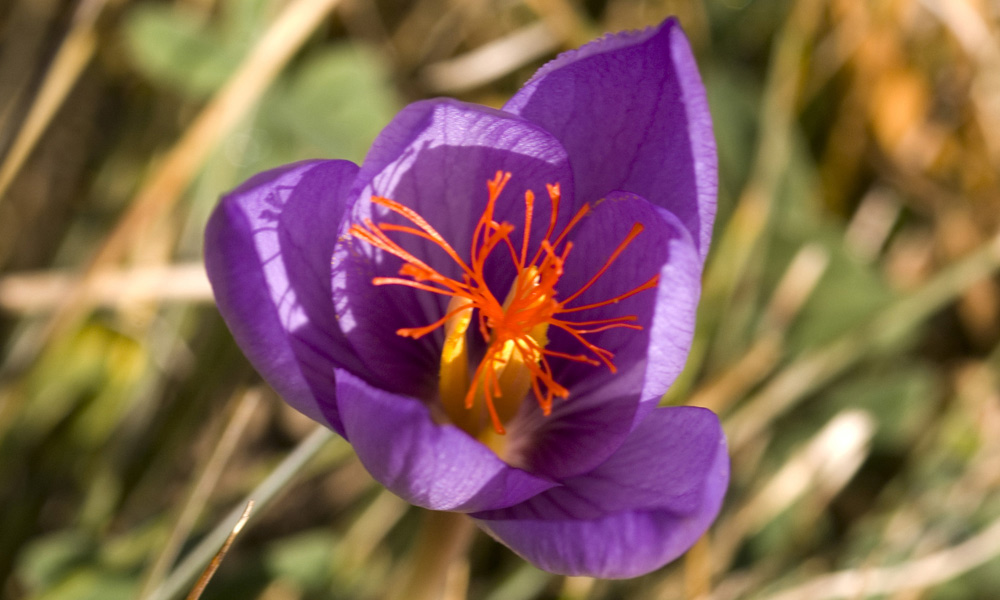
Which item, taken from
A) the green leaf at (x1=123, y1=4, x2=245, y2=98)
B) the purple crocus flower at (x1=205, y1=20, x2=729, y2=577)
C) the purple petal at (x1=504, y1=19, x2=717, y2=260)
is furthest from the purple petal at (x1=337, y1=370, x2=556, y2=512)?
the green leaf at (x1=123, y1=4, x2=245, y2=98)

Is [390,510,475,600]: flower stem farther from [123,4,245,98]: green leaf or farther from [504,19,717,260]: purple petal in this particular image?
[123,4,245,98]: green leaf

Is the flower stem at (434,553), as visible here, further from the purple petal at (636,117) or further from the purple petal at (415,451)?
the purple petal at (636,117)

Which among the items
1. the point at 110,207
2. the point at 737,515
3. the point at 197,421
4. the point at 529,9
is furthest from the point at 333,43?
the point at 737,515

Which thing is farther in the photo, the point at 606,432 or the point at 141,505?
the point at 141,505

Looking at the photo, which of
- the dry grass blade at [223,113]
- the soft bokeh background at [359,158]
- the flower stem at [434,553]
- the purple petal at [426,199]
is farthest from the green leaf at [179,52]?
the flower stem at [434,553]

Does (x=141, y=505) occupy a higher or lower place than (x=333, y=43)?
lower

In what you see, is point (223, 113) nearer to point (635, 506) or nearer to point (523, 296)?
point (523, 296)

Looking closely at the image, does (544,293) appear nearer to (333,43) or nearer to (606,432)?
(606,432)
